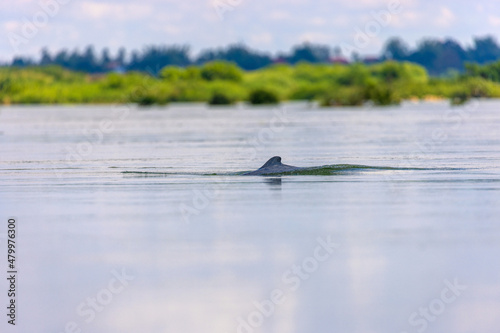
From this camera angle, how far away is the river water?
12.8 m

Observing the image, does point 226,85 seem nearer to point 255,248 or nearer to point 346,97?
point 346,97

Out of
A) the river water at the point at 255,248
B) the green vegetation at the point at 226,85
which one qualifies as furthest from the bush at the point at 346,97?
the river water at the point at 255,248

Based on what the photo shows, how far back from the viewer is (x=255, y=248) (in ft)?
54.9

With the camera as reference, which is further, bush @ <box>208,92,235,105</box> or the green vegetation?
bush @ <box>208,92,235,105</box>

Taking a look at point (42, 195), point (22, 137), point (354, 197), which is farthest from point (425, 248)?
point (22, 137)

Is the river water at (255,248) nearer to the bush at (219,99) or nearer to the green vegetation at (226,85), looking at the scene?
the green vegetation at (226,85)

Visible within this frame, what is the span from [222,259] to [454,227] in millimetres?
4724

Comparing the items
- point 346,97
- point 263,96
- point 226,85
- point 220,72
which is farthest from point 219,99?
point 346,97

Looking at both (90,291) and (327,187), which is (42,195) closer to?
(327,187)

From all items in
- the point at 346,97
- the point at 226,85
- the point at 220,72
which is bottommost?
the point at 346,97

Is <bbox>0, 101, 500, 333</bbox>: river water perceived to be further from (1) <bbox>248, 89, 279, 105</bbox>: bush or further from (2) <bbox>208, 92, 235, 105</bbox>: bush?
(2) <bbox>208, 92, 235, 105</bbox>: bush

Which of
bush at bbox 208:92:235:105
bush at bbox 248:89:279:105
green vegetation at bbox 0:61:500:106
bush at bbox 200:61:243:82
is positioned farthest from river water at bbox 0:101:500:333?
bush at bbox 200:61:243:82

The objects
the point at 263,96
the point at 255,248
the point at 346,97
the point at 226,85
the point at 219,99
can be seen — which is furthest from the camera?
the point at 226,85

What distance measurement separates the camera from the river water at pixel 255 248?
502 inches
